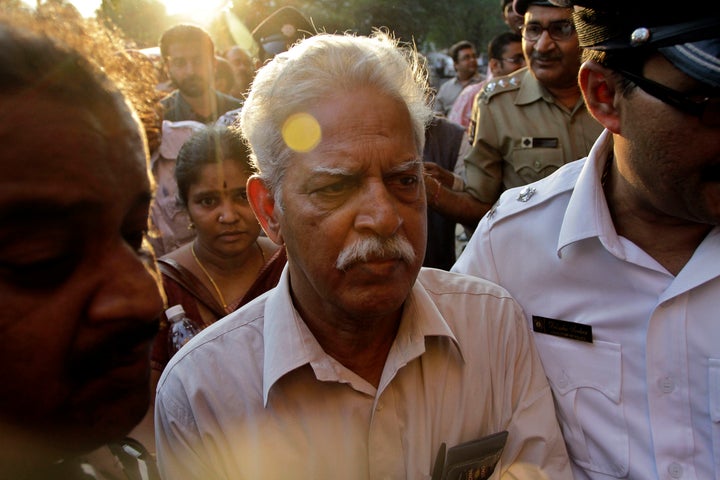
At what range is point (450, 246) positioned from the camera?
4691mm

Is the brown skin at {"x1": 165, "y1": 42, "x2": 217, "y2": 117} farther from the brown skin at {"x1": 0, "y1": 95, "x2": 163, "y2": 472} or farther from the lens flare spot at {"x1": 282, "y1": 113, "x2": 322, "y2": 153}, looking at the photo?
the brown skin at {"x1": 0, "y1": 95, "x2": 163, "y2": 472}

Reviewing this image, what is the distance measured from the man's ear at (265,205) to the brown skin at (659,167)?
1.06 meters

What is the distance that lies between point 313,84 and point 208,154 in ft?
4.91

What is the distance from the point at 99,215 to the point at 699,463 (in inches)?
65.9

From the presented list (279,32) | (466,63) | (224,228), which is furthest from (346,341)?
(466,63)

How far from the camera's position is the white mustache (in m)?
1.60

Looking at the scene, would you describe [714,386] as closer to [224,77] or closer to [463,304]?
[463,304]

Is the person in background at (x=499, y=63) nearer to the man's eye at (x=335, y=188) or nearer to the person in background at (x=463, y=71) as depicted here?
the person in background at (x=463, y=71)

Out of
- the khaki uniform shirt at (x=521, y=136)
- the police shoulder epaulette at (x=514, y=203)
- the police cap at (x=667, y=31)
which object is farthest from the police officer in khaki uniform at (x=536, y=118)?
the police cap at (x=667, y=31)

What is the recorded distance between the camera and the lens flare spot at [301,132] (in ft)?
5.50

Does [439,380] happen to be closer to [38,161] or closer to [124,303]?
[124,303]

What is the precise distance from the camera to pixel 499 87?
143 inches

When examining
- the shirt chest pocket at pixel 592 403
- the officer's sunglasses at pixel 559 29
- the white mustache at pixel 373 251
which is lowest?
the shirt chest pocket at pixel 592 403

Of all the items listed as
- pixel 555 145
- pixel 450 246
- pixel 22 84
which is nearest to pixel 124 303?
pixel 22 84
